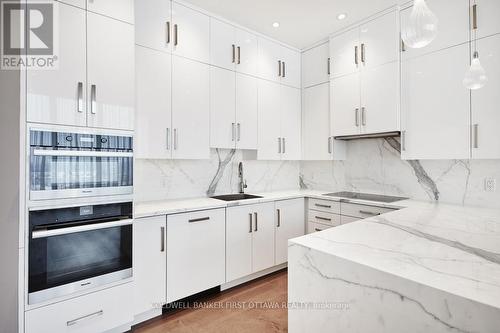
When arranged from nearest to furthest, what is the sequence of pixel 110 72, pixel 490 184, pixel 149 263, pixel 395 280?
pixel 395 280, pixel 110 72, pixel 149 263, pixel 490 184

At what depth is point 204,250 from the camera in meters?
2.29

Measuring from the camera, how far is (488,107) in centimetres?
203

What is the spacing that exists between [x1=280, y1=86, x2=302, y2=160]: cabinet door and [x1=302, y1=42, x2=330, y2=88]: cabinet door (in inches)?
8.8

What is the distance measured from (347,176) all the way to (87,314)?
302 centimetres

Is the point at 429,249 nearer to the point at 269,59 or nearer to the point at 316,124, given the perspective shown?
the point at 316,124

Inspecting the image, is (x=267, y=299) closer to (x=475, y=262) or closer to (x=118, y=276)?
(x=118, y=276)

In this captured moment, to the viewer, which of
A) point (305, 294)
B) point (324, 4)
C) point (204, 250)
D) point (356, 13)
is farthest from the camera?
point (356, 13)

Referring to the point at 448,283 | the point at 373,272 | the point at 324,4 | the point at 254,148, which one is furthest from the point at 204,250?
the point at 324,4

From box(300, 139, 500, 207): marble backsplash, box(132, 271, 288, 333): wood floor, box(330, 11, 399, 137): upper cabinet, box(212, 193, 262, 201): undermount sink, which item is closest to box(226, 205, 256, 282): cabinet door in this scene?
box(132, 271, 288, 333): wood floor

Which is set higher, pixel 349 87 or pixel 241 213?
pixel 349 87

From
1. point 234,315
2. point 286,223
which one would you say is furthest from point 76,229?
point 286,223

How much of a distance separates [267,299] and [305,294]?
4.83 ft

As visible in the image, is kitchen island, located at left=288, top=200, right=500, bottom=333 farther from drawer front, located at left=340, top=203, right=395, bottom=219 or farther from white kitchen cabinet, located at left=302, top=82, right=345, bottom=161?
white kitchen cabinet, located at left=302, top=82, right=345, bottom=161

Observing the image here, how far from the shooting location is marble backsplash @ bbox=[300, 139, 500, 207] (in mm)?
2314
